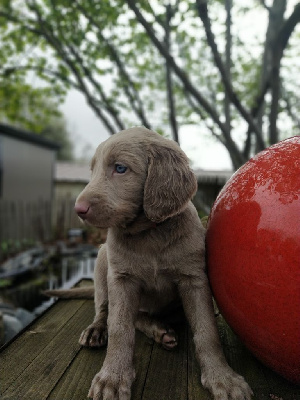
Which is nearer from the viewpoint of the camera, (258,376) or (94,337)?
(258,376)

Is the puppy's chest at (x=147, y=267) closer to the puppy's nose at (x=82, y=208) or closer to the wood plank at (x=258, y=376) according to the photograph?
the puppy's nose at (x=82, y=208)

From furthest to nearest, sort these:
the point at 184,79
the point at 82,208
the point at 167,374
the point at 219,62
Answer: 1. the point at 184,79
2. the point at 219,62
3. the point at 167,374
4. the point at 82,208

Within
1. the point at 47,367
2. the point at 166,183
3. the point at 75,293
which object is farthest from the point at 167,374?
the point at 75,293

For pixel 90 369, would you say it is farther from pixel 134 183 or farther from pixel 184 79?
pixel 184 79

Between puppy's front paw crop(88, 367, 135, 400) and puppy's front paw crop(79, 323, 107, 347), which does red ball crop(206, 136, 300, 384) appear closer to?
puppy's front paw crop(88, 367, 135, 400)

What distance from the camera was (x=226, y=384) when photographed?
5.99 ft

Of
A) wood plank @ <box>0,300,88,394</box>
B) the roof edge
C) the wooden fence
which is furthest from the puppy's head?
the roof edge

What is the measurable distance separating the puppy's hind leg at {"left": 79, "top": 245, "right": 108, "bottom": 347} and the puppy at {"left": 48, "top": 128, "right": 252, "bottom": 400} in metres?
0.37

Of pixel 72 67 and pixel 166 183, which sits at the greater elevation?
pixel 72 67

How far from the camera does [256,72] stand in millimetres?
9492

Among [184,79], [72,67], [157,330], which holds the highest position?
[72,67]

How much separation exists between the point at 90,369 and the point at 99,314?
0.53m

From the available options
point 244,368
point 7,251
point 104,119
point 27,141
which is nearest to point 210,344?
point 244,368

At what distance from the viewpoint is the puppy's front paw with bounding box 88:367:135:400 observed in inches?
69.7
